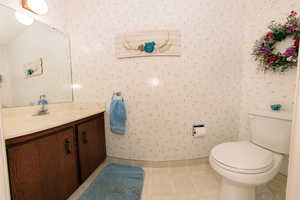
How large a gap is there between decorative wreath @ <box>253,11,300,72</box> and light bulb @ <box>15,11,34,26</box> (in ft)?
7.95

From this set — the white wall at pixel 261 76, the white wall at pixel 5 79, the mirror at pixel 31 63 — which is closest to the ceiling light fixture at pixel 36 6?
the mirror at pixel 31 63

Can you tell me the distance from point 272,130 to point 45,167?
1868 mm

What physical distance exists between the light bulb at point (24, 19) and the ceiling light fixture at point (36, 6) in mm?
79

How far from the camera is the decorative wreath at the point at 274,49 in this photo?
1.13m

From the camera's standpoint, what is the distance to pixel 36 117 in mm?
1124

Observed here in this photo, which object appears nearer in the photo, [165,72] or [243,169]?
[243,169]

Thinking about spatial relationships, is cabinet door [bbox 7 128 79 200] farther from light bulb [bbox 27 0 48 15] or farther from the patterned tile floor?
light bulb [bbox 27 0 48 15]

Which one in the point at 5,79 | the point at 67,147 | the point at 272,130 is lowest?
the point at 67,147

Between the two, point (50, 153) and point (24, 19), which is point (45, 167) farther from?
point (24, 19)

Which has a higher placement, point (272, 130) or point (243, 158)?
point (272, 130)

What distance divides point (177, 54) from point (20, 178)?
5.38ft

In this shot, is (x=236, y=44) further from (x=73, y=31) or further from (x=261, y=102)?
(x=73, y=31)

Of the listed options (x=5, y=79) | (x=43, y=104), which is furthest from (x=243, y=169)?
(x=5, y=79)

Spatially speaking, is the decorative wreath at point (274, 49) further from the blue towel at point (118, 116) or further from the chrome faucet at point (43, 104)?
the chrome faucet at point (43, 104)
